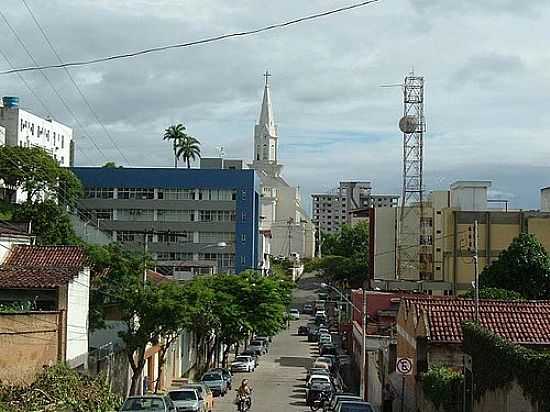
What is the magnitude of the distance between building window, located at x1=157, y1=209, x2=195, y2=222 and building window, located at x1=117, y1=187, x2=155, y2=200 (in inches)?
84.5

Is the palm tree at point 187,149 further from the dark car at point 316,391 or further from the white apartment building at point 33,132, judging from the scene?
the dark car at point 316,391

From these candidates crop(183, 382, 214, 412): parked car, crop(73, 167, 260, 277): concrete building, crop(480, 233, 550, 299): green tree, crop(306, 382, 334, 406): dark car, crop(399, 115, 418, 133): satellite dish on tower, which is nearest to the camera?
crop(183, 382, 214, 412): parked car

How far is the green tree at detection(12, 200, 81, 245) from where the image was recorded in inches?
3098

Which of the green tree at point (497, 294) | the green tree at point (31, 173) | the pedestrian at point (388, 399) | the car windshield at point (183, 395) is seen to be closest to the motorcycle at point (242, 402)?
the car windshield at point (183, 395)

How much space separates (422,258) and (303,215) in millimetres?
99361

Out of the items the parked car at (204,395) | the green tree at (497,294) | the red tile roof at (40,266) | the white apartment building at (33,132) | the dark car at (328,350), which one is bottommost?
the dark car at (328,350)

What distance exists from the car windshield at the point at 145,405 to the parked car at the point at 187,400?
511cm

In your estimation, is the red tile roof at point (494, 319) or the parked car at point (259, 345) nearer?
the red tile roof at point (494, 319)

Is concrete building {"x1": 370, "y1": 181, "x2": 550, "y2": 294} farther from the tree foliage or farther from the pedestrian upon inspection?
the pedestrian

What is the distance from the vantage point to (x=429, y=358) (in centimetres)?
3409

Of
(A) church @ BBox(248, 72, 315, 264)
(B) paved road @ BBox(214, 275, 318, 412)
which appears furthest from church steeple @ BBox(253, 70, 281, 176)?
(B) paved road @ BBox(214, 275, 318, 412)

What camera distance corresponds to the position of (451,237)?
77688 millimetres

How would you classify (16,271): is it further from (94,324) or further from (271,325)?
(271,325)

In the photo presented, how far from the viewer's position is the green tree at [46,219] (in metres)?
78.7
